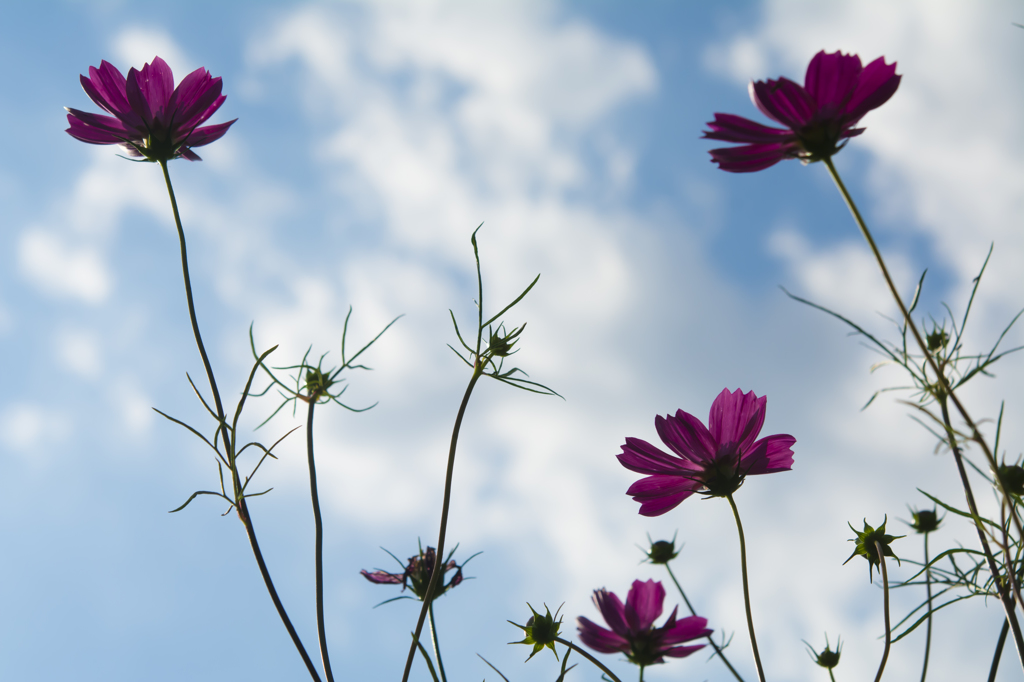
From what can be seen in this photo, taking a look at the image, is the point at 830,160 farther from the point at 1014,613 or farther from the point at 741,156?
the point at 1014,613

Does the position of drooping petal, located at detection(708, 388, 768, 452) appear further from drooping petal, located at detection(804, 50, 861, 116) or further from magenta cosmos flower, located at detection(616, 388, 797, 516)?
drooping petal, located at detection(804, 50, 861, 116)

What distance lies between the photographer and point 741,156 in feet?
1.76

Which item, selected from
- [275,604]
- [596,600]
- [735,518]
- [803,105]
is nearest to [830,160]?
[803,105]

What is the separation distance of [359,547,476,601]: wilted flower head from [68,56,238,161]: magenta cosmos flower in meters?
0.53

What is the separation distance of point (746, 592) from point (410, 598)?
427 millimetres

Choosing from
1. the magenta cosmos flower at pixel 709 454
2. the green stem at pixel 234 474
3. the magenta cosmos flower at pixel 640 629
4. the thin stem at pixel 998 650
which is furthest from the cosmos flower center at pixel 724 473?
the green stem at pixel 234 474

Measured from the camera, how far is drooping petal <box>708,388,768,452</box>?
0.64 meters

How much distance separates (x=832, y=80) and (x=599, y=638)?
45cm

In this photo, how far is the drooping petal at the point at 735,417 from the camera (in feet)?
2.10

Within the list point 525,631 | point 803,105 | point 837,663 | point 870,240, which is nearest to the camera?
point 870,240

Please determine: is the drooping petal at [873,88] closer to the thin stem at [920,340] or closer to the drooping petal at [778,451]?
the thin stem at [920,340]

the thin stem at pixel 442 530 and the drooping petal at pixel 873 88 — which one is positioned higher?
the drooping petal at pixel 873 88

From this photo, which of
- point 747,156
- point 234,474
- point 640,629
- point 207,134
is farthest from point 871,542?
point 207,134

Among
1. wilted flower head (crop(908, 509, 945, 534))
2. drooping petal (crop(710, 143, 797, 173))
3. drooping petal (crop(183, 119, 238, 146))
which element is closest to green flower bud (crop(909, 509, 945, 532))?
wilted flower head (crop(908, 509, 945, 534))
